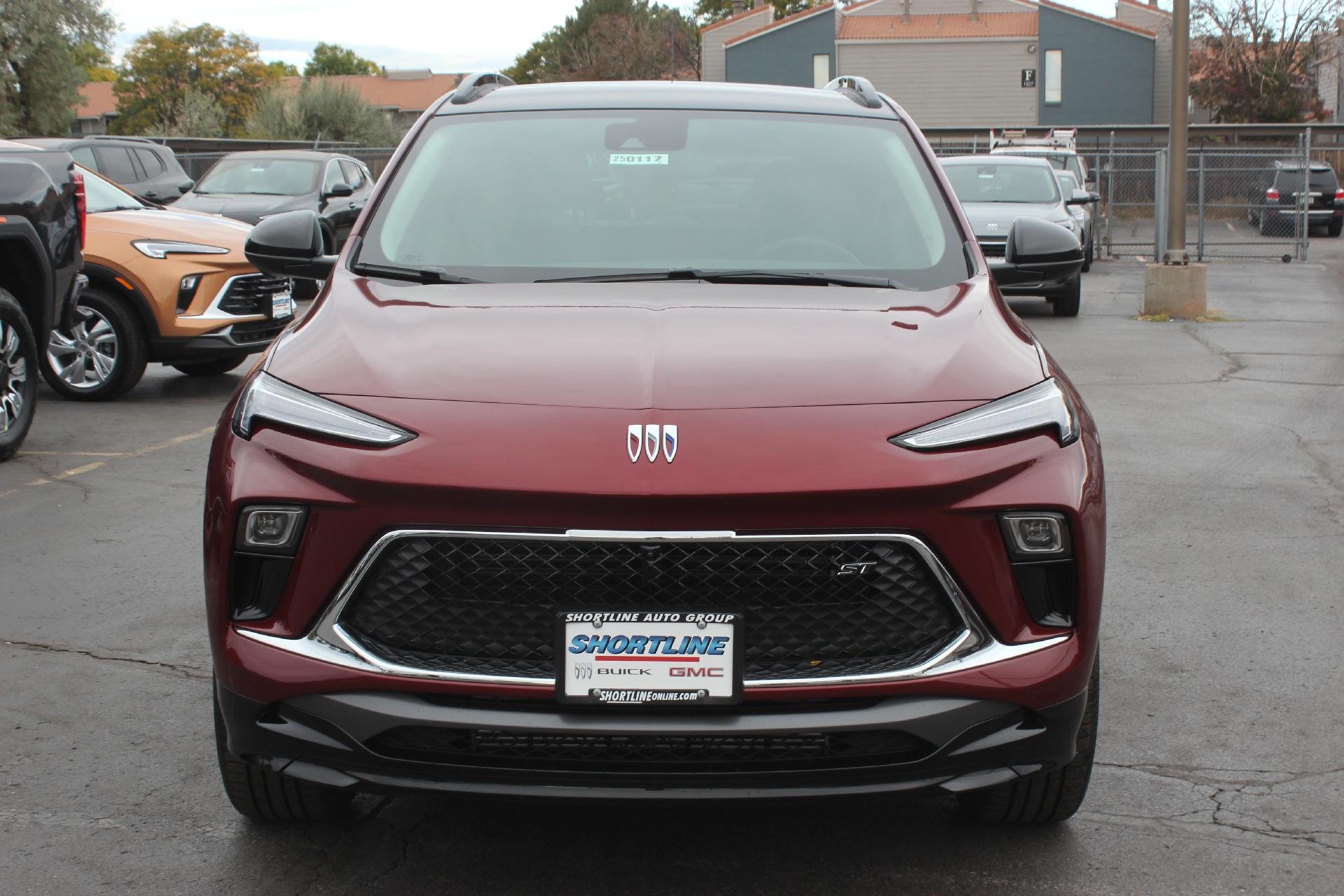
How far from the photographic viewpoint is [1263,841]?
3.42 meters

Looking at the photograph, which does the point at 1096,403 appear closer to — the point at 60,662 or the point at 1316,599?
the point at 1316,599

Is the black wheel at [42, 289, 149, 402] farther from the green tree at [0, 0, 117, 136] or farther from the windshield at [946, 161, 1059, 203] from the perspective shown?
the green tree at [0, 0, 117, 136]

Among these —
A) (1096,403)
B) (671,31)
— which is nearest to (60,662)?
(1096,403)

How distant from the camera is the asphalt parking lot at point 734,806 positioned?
10.6ft

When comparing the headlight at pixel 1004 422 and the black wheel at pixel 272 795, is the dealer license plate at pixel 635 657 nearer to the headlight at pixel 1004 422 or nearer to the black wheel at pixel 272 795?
the headlight at pixel 1004 422

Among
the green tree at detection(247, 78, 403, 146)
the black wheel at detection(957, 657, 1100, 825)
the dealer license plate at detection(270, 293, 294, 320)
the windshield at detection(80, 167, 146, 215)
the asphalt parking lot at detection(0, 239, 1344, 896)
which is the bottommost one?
the asphalt parking lot at detection(0, 239, 1344, 896)

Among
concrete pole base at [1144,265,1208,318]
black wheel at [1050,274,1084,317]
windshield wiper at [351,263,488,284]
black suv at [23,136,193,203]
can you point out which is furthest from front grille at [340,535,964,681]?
black suv at [23,136,193,203]

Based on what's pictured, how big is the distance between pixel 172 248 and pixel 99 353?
0.84 metres

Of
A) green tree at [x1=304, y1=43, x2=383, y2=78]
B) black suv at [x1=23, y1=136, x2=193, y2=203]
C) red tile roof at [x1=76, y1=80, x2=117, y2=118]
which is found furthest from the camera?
green tree at [x1=304, y1=43, x2=383, y2=78]

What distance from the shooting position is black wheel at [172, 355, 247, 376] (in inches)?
446

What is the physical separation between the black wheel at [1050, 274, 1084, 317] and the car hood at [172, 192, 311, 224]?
8157mm

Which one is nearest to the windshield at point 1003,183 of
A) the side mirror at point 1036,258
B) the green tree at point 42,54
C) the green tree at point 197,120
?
the side mirror at point 1036,258

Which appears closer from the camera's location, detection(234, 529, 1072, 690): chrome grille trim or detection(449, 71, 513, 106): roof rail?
detection(234, 529, 1072, 690): chrome grille trim

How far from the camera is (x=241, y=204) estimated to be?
16766mm
